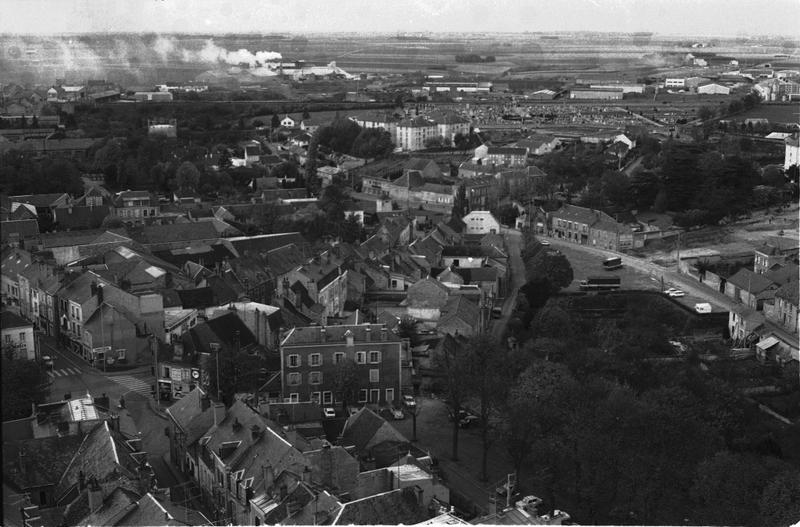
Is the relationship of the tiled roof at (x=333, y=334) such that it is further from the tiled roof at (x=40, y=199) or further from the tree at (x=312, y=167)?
the tree at (x=312, y=167)

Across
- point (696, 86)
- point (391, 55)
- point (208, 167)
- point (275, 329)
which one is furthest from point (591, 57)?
point (275, 329)

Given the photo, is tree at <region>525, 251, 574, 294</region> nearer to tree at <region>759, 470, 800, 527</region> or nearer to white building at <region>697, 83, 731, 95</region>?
tree at <region>759, 470, 800, 527</region>

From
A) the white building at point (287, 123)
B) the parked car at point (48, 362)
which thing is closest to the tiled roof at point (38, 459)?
the parked car at point (48, 362)

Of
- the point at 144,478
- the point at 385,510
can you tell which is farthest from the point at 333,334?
the point at 385,510

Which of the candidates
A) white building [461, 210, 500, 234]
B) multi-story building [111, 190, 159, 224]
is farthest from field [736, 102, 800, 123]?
multi-story building [111, 190, 159, 224]

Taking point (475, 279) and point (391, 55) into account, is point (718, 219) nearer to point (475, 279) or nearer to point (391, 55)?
point (475, 279)

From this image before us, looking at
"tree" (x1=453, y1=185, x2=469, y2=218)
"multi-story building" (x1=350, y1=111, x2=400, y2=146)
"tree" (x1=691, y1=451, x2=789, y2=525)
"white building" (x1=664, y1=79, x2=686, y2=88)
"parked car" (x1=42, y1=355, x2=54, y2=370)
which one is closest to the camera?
"tree" (x1=691, y1=451, x2=789, y2=525)
